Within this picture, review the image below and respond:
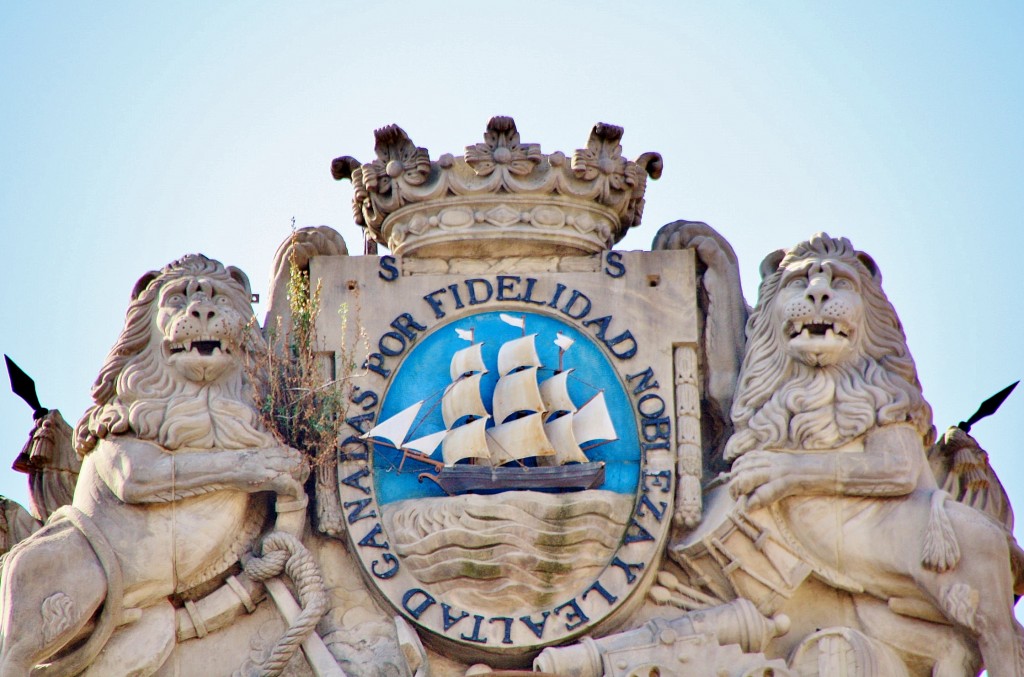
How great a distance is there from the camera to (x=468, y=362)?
23.5m

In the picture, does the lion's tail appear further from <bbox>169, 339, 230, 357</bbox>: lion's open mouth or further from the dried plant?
<bbox>169, 339, 230, 357</bbox>: lion's open mouth

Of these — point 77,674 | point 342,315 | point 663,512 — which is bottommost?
point 77,674

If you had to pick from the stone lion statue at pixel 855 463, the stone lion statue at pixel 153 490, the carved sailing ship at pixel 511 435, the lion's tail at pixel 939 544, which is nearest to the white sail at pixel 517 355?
the carved sailing ship at pixel 511 435

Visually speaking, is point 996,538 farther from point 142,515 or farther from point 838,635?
point 142,515

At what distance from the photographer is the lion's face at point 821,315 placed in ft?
76.4

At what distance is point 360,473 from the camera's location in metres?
23.2

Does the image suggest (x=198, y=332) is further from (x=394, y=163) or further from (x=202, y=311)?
(x=394, y=163)

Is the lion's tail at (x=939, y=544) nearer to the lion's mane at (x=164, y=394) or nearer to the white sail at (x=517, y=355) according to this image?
the white sail at (x=517, y=355)

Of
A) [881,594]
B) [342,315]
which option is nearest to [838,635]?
[881,594]

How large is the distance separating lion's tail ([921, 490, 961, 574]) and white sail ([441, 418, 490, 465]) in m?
3.27

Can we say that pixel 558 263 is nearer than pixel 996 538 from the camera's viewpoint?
No

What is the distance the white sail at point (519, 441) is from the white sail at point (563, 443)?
1.7 inches

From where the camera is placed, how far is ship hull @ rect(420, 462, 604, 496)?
75.6 feet

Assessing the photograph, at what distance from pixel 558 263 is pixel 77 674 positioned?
4827 mm
